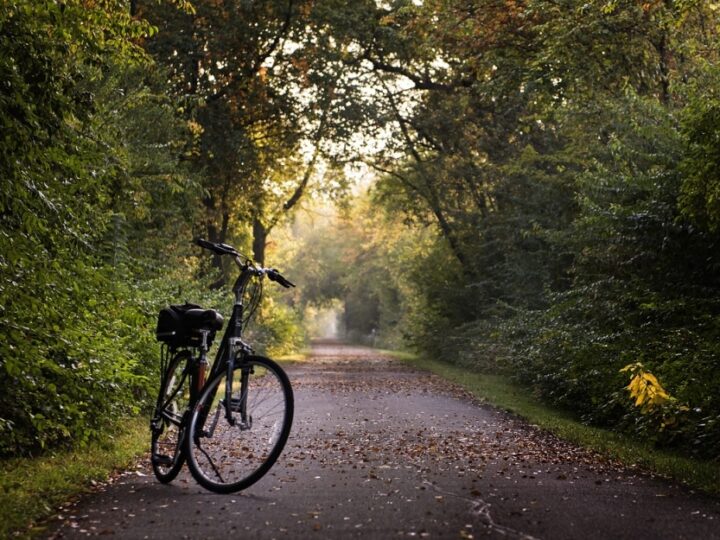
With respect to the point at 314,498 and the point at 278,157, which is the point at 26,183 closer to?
the point at 314,498

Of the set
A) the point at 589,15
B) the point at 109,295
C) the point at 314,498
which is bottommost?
the point at 314,498

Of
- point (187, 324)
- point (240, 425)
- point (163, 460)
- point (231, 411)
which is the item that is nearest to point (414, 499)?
point (240, 425)

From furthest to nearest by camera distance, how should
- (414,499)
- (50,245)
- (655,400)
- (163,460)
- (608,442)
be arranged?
(608,442), (655,400), (50,245), (163,460), (414,499)

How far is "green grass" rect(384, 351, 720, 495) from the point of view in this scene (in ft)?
22.9

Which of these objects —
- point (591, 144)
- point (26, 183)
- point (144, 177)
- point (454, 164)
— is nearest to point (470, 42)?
point (591, 144)

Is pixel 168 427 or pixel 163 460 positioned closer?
pixel 163 460

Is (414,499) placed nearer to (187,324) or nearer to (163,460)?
(163,460)

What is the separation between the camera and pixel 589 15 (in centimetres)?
1588

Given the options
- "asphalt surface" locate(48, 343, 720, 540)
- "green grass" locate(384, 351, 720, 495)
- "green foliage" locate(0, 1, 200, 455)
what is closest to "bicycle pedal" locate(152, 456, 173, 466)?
"asphalt surface" locate(48, 343, 720, 540)

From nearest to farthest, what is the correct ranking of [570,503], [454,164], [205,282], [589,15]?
[570,503] < [589,15] < [205,282] < [454,164]

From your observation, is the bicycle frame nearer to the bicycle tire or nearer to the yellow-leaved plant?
the bicycle tire

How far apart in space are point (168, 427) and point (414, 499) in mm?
2428

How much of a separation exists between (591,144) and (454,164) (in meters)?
12.4

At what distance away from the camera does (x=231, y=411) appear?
20.9 feet
